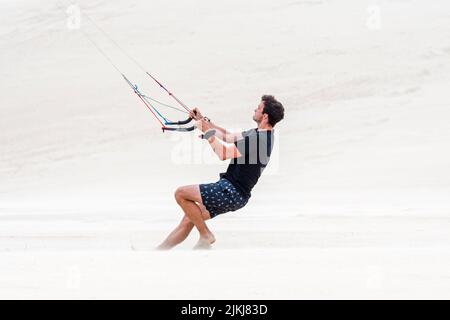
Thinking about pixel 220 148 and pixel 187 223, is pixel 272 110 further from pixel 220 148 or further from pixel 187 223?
→ pixel 187 223

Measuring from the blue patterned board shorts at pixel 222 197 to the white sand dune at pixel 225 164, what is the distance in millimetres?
317

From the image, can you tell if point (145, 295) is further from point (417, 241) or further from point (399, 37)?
point (399, 37)

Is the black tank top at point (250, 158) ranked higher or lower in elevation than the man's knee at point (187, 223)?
higher

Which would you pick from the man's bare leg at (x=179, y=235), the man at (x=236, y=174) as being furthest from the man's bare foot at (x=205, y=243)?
the man's bare leg at (x=179, y=235)

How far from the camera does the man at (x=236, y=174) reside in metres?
6.84

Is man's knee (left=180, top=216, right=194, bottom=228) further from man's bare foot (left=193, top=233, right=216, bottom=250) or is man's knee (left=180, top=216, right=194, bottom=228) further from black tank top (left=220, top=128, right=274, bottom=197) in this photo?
black tank top (left=220, top=128, right=274, bottom=197)

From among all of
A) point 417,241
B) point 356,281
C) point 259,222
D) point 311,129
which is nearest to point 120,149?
point 311,129

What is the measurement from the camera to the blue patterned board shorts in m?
6.95

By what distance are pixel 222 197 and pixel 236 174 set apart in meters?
0.18

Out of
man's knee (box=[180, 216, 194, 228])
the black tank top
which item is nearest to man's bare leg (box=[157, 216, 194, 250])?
Result: man's knee (box=[180, 216, 194, 228])

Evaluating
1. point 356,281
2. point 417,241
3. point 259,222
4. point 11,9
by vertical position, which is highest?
point 356,281

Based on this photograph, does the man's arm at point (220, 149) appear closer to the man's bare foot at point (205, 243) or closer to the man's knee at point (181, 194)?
the man's knee at point (181, 194)

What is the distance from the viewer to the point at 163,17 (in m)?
30.4

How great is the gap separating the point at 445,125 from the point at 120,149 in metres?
6.21
